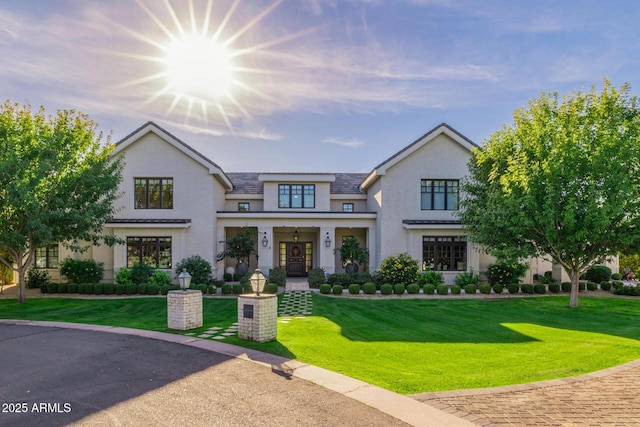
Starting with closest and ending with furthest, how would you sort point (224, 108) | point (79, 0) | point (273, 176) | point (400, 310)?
1. point (79, 0)
2. point (400, 310)
3. point (224, 108)
4. point (273, 176)

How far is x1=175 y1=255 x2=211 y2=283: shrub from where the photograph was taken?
20.5 metres

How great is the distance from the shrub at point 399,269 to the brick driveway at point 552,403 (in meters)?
12.9

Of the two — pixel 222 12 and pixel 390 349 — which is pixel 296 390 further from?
pixel 222 12

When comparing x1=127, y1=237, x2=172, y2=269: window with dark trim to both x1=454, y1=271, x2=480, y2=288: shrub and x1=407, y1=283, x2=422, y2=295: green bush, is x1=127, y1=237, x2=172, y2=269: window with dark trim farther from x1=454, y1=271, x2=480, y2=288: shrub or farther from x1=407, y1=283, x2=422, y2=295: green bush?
x1=454, y1=271, x2=480, y2=288: shrub

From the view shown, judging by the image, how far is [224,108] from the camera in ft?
60.6

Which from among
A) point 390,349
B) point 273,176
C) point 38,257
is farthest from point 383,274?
point 38,257

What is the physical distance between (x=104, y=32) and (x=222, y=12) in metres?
3.94

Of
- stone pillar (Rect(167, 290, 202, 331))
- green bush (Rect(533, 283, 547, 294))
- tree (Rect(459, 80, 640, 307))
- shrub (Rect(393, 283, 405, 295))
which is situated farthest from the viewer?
green bush (Rect(533, 283, 547, 294))

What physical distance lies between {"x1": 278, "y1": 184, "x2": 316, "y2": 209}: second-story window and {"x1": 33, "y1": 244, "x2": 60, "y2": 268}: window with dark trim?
45.2ft

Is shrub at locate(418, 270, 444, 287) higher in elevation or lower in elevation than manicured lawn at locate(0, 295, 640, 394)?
higher

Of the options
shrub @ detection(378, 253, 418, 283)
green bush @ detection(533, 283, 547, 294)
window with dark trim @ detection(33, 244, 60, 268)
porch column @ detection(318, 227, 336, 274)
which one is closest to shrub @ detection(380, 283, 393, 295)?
shrub @ detection(378, 253, 418, 283)

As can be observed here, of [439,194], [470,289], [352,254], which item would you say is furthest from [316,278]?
[439,194]

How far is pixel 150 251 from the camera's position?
21.7 meters

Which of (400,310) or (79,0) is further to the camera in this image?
(400,310)
